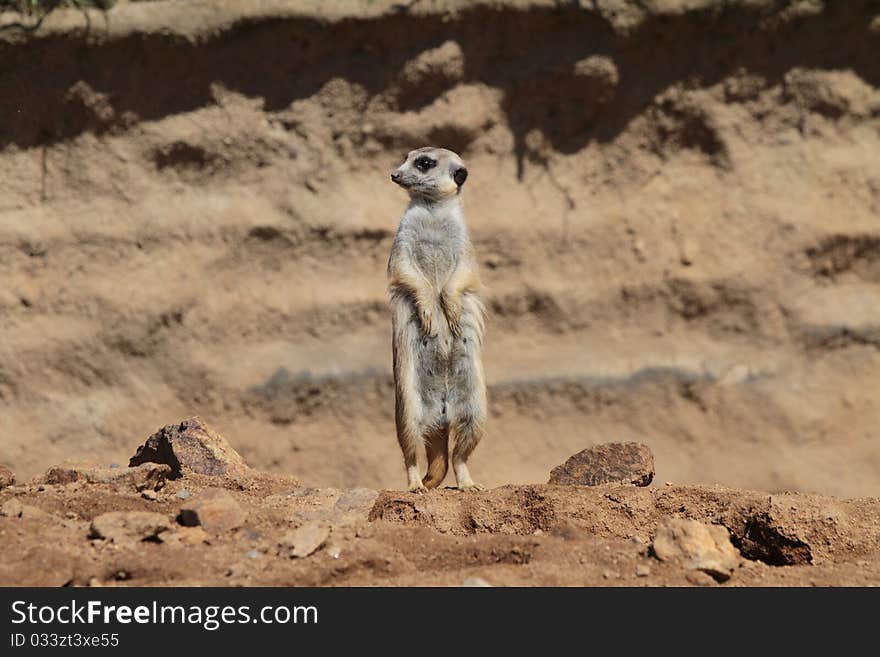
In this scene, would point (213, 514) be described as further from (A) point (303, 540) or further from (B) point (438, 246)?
(B) point (438, 246)

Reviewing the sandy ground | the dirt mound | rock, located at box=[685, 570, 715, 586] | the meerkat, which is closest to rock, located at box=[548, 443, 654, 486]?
the dirt mound

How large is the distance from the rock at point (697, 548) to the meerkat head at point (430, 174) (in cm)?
203

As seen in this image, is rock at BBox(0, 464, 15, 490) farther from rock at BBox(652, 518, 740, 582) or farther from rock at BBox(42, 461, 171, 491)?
rock at BBox(652, 518, 740, 582)

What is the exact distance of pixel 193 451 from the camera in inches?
141

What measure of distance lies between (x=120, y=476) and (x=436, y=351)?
1.34m

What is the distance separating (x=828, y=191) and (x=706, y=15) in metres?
1.33

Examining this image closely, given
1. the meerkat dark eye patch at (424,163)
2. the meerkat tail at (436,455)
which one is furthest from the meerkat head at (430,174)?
the meerkat tail at (436,455)

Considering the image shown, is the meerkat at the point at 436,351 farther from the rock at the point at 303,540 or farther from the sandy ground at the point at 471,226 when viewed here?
the sandy ground at the point at 471,226

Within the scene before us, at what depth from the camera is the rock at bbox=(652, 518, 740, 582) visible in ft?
8.29

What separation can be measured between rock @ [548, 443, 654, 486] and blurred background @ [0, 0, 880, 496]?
102 inches

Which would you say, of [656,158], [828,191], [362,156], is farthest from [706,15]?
[362,156]

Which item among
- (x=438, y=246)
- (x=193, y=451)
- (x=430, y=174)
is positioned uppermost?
(x=430, y=174)

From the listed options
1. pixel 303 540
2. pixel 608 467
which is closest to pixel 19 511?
pixel 303 540

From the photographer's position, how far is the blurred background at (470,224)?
244 inches
